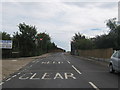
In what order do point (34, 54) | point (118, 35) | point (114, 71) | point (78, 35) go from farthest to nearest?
point (78, 35) → point (34, 54) → point (118, 35) → point (114, 71)

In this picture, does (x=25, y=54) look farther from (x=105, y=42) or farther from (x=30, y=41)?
(x=105, y=42)

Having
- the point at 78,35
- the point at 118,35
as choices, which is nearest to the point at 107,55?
the point at 118,35

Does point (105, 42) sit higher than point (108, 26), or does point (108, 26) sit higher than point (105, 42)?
point (108, 26)

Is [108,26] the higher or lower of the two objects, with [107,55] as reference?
higher

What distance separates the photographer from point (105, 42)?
4631 centimetres

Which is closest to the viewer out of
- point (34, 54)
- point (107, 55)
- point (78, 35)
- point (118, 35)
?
point (107, 55)

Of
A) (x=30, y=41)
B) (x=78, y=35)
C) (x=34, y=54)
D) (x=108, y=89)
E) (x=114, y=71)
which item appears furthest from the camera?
(x=78, y=35)

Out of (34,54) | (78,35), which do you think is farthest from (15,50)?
(78,35)

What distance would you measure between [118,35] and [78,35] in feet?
235

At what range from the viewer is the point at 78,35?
115688 mm

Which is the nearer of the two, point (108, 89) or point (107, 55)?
point (108, 89)

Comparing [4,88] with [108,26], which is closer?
[4,88]

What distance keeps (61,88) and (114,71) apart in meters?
7.44

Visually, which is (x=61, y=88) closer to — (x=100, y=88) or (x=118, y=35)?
(x=100, y=88)
